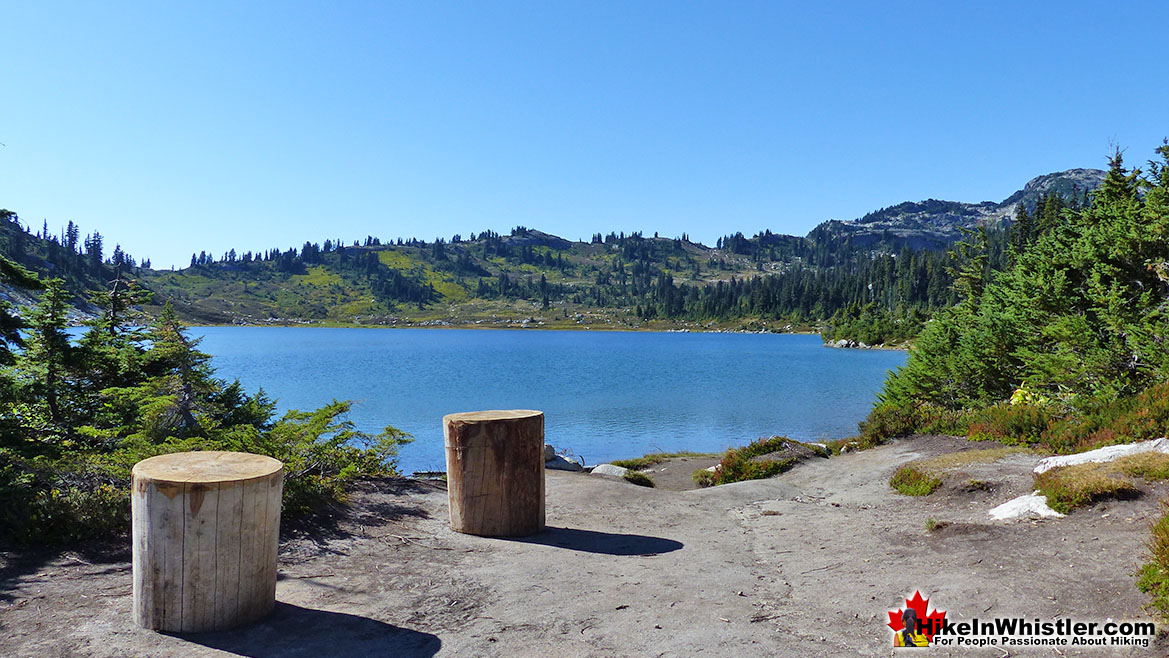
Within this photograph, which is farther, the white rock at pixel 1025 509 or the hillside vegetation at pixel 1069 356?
the hillside vegetation at pixel 1069 356

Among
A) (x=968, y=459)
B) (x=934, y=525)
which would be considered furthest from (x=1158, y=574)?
(x=968, y=459)

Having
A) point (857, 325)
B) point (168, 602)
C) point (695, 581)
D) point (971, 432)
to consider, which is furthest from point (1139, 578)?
point (857, 325)

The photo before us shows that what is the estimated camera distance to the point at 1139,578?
6.14m

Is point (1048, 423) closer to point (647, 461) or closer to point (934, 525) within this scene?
point (934, 525)

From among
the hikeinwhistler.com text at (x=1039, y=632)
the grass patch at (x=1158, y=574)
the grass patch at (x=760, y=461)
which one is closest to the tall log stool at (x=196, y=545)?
the hikeinwhistler.com text at (x=1039, y=632)

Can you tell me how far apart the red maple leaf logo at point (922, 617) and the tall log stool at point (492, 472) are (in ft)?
15.9

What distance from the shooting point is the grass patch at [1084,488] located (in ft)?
29.3

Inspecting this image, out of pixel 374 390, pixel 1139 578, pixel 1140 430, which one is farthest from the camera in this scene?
pixel 374 390

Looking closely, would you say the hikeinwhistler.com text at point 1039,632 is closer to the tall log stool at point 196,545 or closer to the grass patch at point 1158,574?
the grass patch at point 1158,574

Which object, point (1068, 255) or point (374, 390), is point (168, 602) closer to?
point (1068, 255)

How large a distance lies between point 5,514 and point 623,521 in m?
7.94

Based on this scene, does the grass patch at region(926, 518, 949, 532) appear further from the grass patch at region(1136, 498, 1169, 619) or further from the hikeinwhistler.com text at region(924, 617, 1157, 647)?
the hikeinwhistler.com text at region(924, 617, 1157, 647)

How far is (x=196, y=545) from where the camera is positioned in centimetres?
562

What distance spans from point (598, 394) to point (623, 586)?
4608 centimetres
